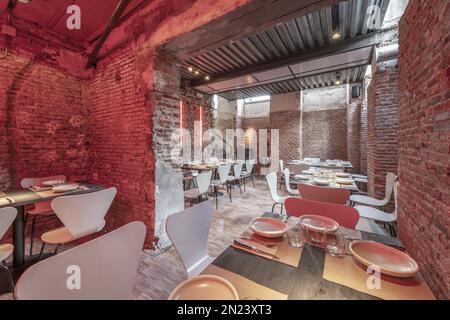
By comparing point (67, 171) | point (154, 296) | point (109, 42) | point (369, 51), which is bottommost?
point (154, 296)

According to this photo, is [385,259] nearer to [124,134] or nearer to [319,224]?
[319,224]

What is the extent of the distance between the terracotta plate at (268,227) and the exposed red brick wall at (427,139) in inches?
30.9

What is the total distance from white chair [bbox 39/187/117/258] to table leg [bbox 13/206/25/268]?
355 millimetres

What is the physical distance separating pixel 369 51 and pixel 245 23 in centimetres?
355

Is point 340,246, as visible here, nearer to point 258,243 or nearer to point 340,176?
point 258,243

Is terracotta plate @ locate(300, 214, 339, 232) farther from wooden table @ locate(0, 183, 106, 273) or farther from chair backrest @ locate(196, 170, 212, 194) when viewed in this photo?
wooden table @ locate(0, 183, 106, 273)

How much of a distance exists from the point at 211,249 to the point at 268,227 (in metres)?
1.57

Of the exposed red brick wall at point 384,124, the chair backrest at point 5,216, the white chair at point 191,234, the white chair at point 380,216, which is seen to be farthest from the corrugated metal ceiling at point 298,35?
the chair backrest at point 5,216

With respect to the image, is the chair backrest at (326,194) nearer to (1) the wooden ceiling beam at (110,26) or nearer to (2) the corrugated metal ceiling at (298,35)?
(2) the corrugated metal ceiling at (298,35)

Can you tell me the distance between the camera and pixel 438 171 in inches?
40.2

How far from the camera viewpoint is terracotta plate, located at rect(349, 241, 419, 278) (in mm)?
848

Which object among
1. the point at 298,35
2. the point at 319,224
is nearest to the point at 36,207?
the point at 319,224

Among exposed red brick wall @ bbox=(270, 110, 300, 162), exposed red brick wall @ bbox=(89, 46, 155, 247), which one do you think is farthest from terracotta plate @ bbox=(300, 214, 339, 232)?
exposed red brick wall @ bbox=(270, 110, 300, 162)

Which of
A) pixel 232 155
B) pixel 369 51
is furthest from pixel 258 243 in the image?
pixel 232 155
